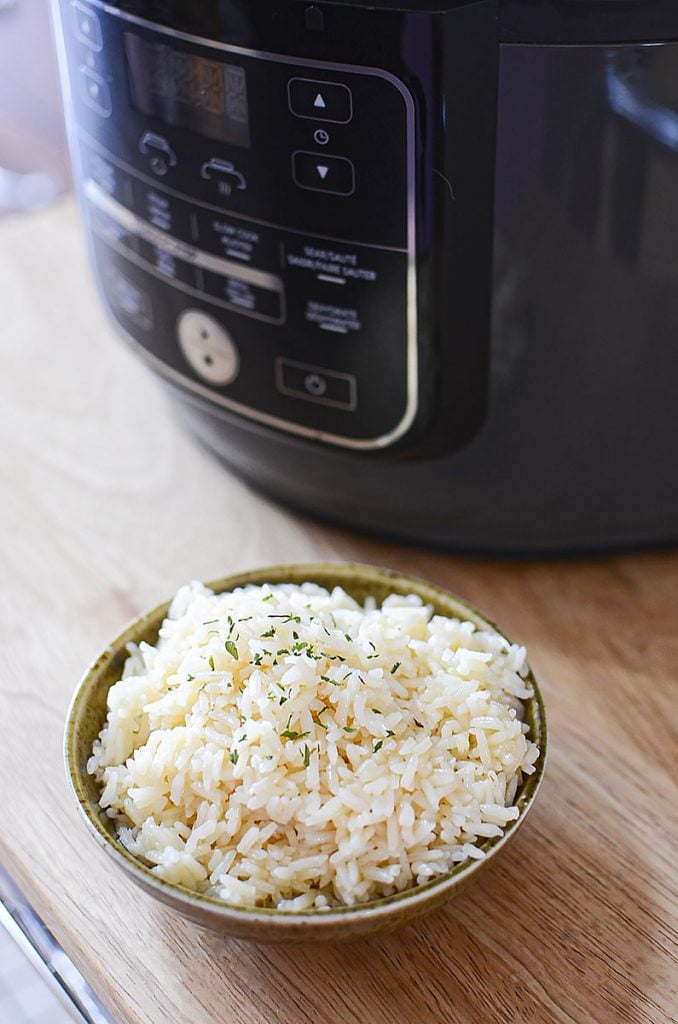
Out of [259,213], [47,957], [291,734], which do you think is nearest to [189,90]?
[259,213]

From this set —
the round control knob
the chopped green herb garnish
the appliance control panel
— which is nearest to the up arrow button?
the appliance control panel

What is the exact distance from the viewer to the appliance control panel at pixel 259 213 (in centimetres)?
54

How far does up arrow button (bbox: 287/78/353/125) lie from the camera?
53cm

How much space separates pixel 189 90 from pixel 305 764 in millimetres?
334

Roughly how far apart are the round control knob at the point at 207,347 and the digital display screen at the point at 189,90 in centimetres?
11

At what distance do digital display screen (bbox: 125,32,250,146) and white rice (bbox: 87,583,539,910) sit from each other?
0.24m

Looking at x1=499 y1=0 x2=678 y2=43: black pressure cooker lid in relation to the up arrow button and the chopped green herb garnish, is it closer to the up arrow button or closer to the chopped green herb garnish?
the up arrow button

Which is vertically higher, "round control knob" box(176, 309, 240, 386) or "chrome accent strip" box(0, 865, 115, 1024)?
"round control knob" box(176, 309, 240, 386)

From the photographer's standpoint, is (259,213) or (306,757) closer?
(306,757)

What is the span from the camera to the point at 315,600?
0.55 m

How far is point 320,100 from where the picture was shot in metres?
0.53

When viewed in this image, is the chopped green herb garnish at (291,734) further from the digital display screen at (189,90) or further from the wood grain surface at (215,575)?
the digital display screen at (189,90)

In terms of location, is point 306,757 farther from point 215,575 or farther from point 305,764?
point 215,575

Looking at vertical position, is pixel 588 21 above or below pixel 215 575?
above
